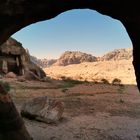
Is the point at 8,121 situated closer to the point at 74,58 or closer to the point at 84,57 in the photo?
the point at 84,57

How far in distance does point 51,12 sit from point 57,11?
0.15m

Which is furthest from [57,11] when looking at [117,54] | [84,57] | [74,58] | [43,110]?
[117,54]

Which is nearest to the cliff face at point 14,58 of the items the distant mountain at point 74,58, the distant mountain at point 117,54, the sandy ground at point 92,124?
the sandy ground at point 92,124

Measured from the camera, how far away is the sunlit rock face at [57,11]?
23.6 feet

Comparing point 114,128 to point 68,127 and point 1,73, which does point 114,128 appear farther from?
point 1,73

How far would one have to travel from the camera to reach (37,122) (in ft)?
38.1

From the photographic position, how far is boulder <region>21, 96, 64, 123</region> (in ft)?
38.6

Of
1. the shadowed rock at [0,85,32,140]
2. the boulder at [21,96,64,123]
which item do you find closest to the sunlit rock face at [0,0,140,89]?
the shadowed rock at [0,85,32,140]

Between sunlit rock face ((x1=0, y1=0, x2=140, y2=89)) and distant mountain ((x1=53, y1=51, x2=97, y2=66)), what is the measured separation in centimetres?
7983

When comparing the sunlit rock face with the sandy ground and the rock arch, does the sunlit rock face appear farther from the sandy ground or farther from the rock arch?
the sandy ground

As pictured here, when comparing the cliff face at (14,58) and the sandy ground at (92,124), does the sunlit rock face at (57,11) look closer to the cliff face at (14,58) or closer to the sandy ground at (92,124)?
the sandy ground at (92,124)

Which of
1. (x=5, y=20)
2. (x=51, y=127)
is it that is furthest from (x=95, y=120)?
(x=5, y=20)

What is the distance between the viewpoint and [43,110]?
11.9m

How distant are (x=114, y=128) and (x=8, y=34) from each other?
523 cm
